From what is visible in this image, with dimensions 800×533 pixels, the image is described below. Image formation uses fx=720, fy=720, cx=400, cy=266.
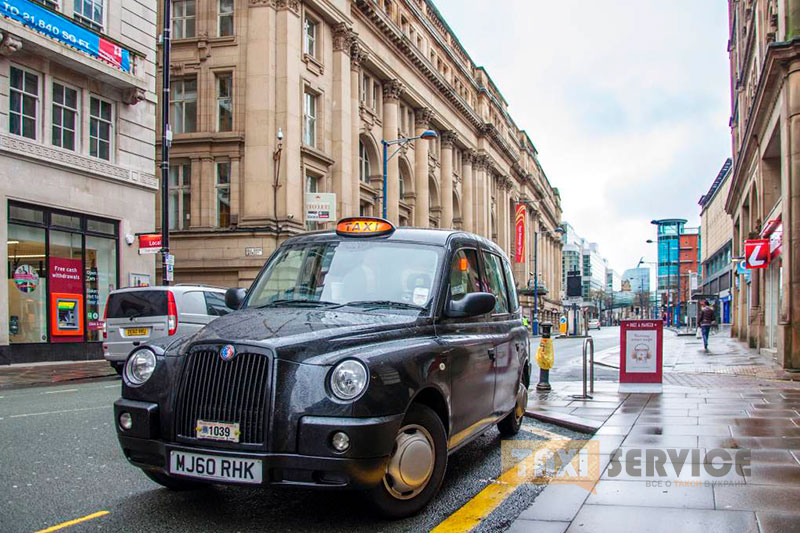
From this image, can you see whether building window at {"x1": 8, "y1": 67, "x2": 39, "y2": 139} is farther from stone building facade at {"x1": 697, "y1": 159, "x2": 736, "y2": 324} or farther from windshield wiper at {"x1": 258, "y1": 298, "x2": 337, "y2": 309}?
stone building facade at {"x1": 697, "y1": 159, "x2": 736, "y2": 324}

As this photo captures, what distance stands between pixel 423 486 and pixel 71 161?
1978 centimetres

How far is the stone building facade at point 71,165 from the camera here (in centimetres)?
1944

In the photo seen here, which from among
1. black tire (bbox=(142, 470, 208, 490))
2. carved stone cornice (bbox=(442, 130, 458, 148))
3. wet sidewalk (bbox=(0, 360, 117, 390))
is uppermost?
carved stone cornice (bbox=(442, 130, 458, 148))

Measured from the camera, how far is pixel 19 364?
1908 centimetres

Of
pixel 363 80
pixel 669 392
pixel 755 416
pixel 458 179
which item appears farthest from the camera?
pixel 458 179

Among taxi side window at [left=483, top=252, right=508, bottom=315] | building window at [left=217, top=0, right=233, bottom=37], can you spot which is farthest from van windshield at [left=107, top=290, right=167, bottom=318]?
building window at [left=217, top=0, right=233, bottom=37]

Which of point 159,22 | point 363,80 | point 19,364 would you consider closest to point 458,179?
point 363,80

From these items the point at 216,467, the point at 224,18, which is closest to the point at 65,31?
the point at 224,18

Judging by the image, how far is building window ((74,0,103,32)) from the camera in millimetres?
21544

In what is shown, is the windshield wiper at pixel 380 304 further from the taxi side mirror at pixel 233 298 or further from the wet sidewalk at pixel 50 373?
the wet sidewalk at pixel 50 373

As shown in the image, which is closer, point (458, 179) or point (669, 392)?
point (669, 392)

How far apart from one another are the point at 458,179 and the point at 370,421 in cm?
5717

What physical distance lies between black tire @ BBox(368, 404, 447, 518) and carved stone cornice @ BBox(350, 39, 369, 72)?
35.5m

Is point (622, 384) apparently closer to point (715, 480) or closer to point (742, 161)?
point (715, 480)
